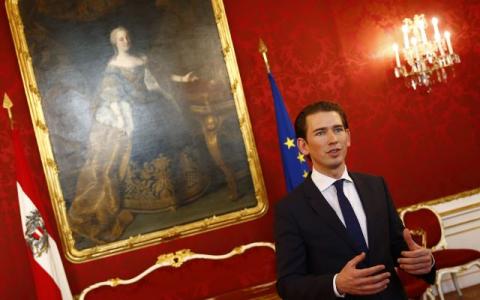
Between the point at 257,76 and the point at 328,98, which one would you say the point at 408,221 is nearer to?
the point at 328,98

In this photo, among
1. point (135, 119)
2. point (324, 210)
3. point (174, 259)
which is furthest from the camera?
point (135, 119)

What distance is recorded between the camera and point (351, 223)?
194cm

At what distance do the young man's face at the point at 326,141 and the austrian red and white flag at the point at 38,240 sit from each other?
3057mm

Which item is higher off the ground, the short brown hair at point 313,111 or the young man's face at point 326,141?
the short brown hair at point 313,111

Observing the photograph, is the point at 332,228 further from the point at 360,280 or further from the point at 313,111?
the point at 313,111

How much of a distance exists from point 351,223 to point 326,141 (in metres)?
0.31

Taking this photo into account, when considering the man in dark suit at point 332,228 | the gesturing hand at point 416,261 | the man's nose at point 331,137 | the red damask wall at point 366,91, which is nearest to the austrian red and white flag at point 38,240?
the red damask wall at point 366,91

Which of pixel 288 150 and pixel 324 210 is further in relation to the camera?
pixel 288 150

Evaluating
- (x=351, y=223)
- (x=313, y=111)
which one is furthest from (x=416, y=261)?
(x=313, y=111)

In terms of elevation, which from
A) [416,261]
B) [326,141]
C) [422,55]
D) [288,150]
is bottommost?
[416,261]

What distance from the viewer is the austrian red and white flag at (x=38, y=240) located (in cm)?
432

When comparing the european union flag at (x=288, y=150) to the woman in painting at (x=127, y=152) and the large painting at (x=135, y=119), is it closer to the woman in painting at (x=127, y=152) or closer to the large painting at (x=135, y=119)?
the large painting at (x=135, y=119)

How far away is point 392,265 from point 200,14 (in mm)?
3698

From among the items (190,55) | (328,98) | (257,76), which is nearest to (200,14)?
(190,55)
